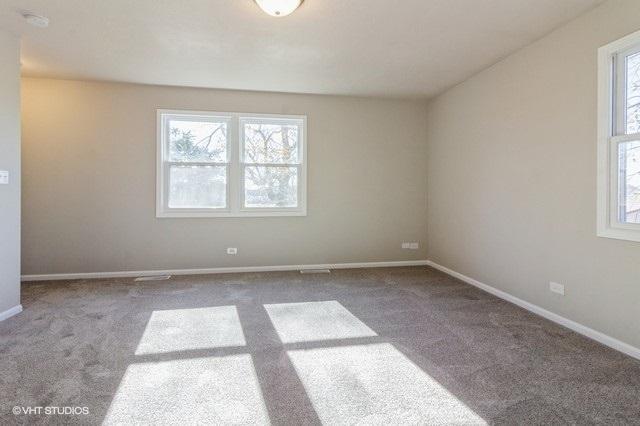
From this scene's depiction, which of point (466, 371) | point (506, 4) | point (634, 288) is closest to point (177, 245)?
point (466, 371)

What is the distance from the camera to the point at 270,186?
511 centimetres

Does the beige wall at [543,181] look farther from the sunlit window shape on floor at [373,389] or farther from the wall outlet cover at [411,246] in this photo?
the sunlit window shape on floor at [373,389]

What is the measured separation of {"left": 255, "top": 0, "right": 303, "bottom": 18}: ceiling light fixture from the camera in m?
2.58

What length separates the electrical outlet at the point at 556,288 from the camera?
3041 mm

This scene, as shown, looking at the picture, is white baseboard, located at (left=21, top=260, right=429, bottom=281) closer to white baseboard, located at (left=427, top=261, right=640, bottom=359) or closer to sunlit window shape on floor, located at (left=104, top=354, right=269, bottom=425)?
white baseboard, located at (left=427, top=261, right=640, bottom=359)

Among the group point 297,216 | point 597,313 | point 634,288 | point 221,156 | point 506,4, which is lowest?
point 597,313

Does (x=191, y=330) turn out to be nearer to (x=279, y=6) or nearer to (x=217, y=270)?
(x=217, y=270)

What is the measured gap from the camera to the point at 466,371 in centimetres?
219

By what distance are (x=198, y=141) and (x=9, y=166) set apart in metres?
2.15

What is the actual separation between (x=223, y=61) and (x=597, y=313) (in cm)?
432

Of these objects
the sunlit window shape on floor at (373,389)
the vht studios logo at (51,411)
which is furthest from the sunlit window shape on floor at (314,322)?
the vht studios logo at (51,411)

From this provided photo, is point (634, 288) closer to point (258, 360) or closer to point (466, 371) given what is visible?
point (466, 371)

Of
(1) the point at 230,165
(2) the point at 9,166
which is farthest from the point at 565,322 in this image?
(2) the point at 9,166

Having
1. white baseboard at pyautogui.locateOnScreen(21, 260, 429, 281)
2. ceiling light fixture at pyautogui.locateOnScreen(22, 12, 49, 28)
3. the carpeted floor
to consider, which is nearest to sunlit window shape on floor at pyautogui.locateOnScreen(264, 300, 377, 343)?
the carpeted floor
